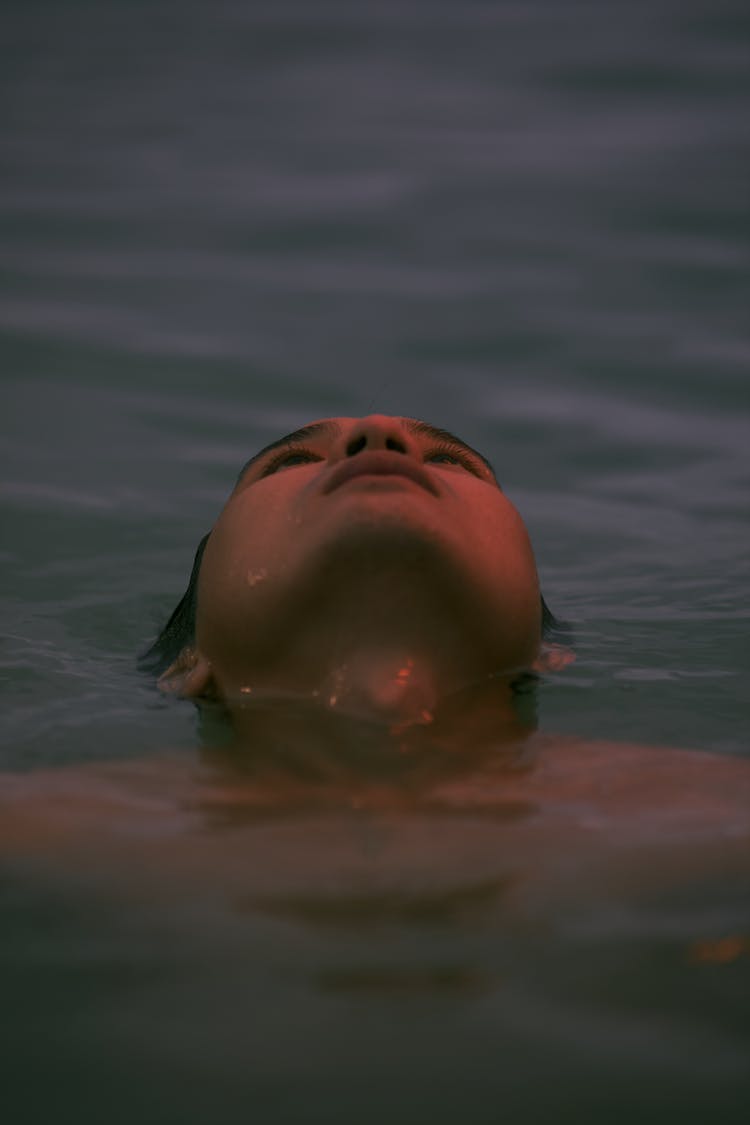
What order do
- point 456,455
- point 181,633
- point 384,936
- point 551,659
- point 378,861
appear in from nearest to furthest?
point 384,936, point 378,861, point 456,455, point 551,659, point 181,633

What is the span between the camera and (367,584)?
2717 mm

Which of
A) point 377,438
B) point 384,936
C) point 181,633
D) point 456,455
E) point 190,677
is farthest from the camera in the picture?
point 181,633

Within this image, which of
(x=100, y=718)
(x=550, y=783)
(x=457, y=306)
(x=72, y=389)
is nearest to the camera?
(x=550, y=783)

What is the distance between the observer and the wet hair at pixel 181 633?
11.2 ft

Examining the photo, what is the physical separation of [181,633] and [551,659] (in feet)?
2.93

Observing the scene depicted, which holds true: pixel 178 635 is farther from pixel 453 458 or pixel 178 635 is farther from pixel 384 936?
pixel 384 936

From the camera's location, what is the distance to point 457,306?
8.51m

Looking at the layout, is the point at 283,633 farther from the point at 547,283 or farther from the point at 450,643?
the point at 547,283

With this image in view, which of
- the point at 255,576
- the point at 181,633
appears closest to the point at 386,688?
the point at 255,576

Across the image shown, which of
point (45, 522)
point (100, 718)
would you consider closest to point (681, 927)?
point (100, 718)

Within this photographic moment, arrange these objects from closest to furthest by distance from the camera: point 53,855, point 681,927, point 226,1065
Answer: point 226,1065 < point 681,927 < point 53,855

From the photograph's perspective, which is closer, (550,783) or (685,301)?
(550,783)

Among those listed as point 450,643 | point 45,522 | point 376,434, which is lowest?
point 45,522

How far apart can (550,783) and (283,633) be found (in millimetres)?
619
